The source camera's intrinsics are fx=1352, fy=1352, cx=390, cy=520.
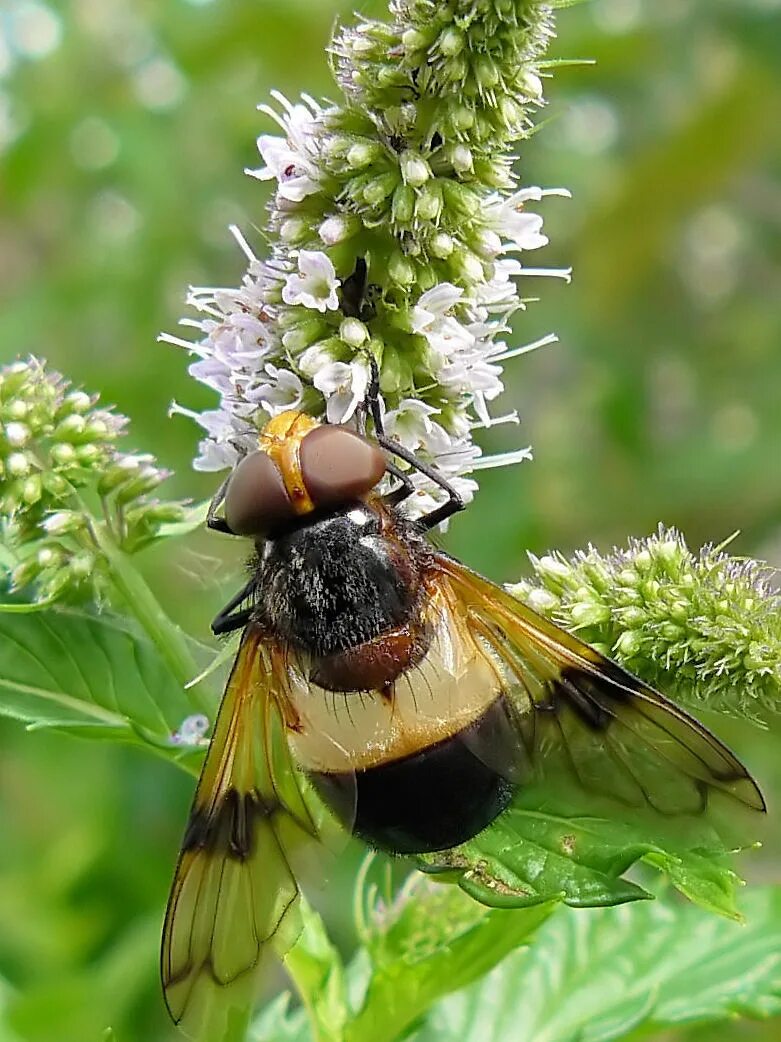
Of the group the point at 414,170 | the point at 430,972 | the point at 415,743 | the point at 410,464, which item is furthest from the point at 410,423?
the point at 430,972

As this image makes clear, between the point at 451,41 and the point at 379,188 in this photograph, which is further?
the point at 379,188

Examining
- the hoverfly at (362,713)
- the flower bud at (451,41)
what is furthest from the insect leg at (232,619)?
the flower bud at (451,41)

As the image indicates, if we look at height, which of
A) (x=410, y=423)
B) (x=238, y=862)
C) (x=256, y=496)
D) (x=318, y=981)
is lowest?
(x=318, y=981)

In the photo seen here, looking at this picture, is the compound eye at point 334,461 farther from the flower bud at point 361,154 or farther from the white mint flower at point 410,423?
the flower bud at point 361,154

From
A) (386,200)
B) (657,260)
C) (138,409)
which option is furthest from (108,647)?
(657,260)

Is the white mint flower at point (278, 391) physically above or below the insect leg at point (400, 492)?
above

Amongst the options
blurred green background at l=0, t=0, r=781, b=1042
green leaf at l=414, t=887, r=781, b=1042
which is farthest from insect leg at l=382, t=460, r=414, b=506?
blurred green background at l=0, t=0, r=781, b=1042

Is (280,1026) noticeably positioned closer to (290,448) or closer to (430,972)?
(430,972)
